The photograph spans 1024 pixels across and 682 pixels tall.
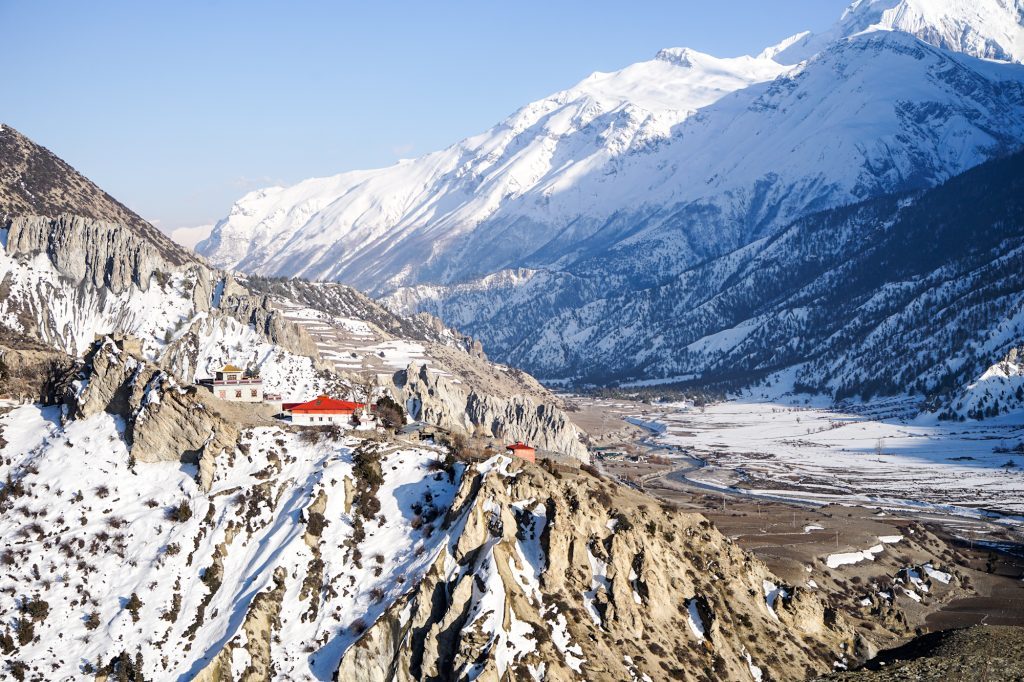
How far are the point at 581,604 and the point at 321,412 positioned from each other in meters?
33.3

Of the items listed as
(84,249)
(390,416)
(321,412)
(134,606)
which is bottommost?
(134,606)

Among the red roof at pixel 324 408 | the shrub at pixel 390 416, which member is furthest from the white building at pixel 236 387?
the red roof at pixel 324 408

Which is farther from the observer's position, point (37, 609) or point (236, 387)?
point (236, 387)

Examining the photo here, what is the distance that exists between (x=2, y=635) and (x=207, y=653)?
13126mm

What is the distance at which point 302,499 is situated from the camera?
77312 millimetres

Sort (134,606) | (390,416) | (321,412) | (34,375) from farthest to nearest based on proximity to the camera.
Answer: (390,416)
(34,375)
(321,412)
(134,606)

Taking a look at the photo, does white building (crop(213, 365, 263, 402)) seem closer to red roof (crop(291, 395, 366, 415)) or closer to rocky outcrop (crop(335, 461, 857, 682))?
red roof (crop(291, 395, 366, 415))

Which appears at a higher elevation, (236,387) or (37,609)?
(236,387)

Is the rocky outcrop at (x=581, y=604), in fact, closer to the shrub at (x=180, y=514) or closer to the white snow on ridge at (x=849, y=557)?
the shrub at (x=180, y=514)

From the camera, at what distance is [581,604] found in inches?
2714

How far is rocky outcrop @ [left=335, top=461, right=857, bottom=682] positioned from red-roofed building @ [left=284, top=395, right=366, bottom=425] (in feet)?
67.8

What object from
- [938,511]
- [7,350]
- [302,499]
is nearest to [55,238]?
[7,350]

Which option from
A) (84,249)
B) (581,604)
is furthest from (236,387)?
(84,249)

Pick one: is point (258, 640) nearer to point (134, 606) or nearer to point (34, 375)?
point (134, 606)
